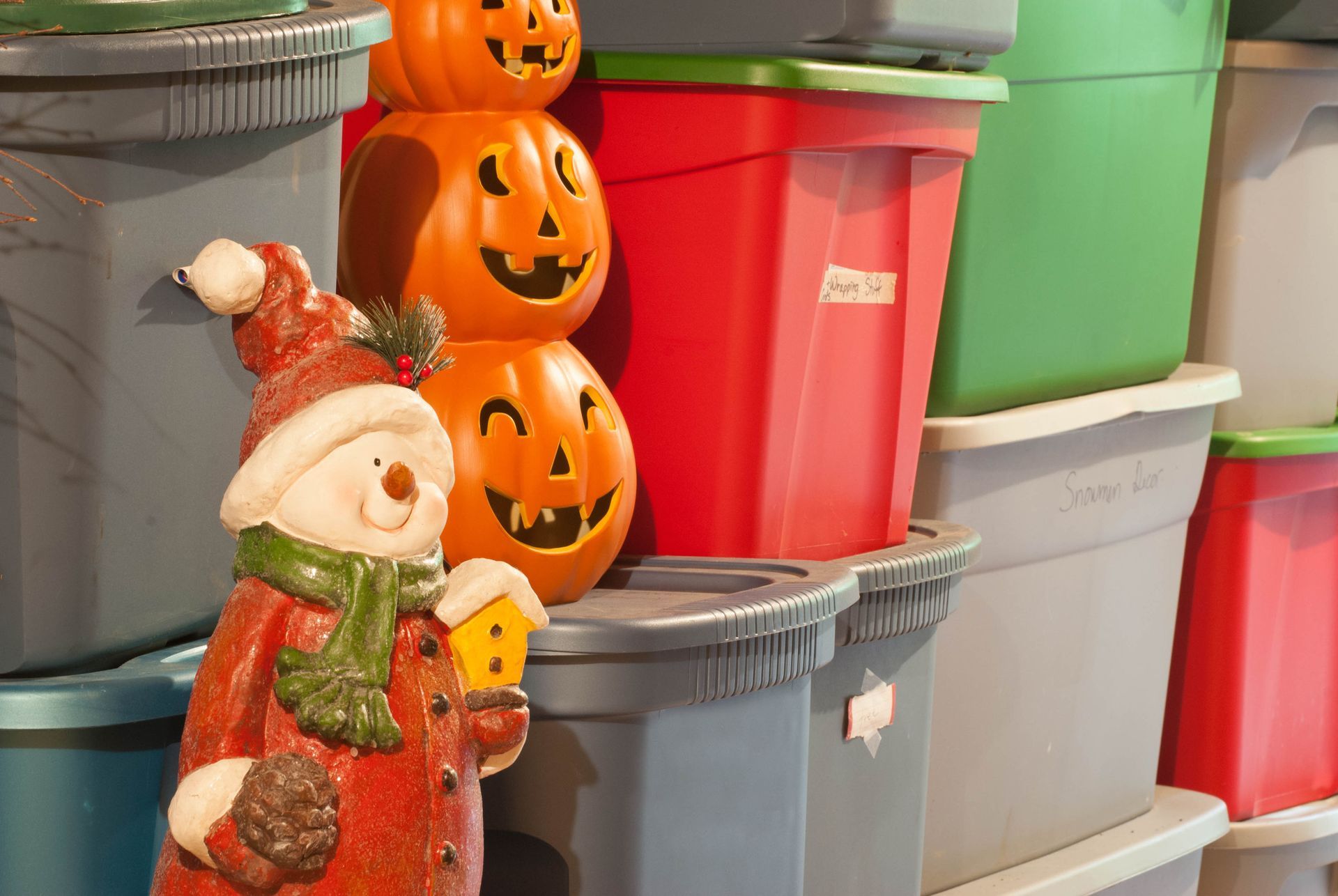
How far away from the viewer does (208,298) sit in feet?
2.51

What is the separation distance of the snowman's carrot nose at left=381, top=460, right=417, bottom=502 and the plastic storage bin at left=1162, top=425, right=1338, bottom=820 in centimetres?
119

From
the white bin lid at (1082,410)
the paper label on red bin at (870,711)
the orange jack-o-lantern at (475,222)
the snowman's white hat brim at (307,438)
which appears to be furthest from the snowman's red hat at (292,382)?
the white bin lid at (1082,410)

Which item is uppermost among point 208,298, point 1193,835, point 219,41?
point 219,41

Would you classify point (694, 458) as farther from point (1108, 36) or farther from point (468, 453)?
point (1108, 36)

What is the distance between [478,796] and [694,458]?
17.2 inches

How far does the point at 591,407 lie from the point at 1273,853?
3.45 feet

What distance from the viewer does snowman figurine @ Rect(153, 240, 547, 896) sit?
0.73 m

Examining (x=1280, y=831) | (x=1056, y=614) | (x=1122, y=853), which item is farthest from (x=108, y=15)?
(x=1280, y=831)

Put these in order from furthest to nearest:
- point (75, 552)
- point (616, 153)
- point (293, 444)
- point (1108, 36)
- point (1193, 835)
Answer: point (1193, 835) → point (1108, 36) → point (616, 153) → point (75, 552) → point (293, 444)

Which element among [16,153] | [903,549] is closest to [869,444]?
[903,549]

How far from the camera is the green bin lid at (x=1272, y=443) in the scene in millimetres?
1733

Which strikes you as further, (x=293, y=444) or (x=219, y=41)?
(x=219, y=41)

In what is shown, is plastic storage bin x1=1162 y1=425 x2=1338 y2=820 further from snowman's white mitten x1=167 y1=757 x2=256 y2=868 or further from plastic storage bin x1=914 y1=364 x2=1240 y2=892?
snowman's white mitten x1=167 y1=757 x2=256 y2=868

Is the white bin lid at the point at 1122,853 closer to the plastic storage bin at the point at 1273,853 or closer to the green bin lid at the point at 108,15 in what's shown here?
the plastic storage bin at the point at 1273,853
